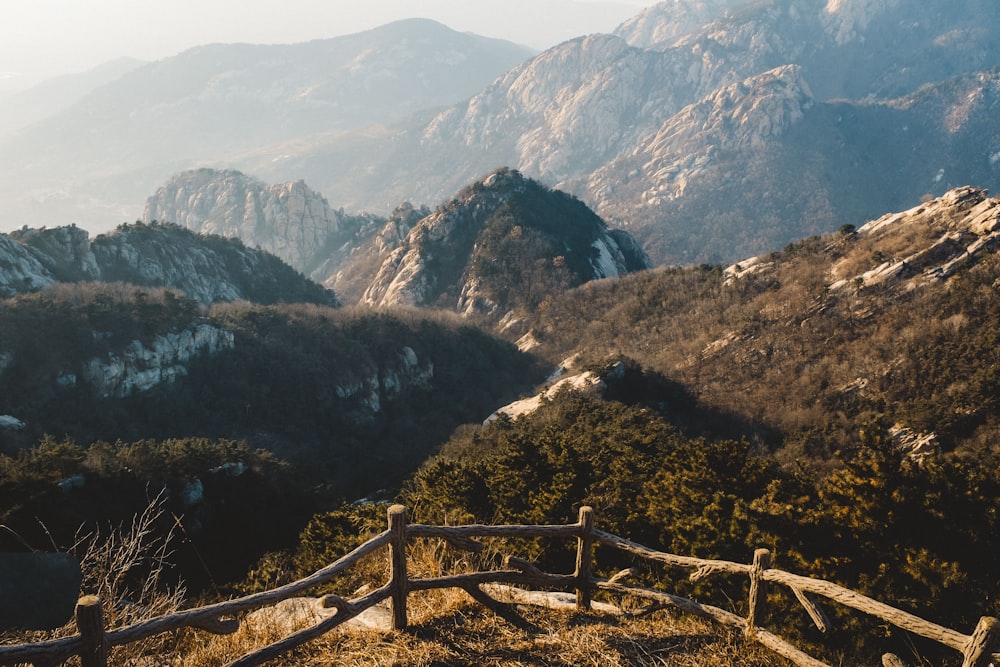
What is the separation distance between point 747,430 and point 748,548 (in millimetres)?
31889

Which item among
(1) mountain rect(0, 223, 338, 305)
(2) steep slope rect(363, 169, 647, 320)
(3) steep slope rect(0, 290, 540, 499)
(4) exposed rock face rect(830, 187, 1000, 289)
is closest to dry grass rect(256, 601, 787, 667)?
(3) steep slope rect(0, 290, 540, 499)

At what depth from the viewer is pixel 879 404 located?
37.0 m

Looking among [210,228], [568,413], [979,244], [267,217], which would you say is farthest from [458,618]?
[210,228]

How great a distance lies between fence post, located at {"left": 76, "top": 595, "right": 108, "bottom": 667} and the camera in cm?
501

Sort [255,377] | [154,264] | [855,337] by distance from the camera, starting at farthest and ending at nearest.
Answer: [154,264], [255,377], [855,337]

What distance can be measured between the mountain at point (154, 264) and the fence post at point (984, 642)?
258 ft

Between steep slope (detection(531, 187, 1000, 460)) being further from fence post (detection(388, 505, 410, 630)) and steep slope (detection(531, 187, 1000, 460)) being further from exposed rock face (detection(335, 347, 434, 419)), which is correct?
fence post (detection(388, 505, 410, 630))

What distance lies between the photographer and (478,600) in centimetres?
777

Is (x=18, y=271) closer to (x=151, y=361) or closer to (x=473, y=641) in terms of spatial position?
(x=151, y=361)

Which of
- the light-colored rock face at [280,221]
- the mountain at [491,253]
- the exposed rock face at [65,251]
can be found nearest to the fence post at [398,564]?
the mountain at [491,253]

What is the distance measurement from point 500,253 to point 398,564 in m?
99.1

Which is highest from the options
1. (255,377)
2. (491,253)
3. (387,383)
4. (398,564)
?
(398,564)

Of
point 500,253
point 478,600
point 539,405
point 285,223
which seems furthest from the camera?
point 285,223

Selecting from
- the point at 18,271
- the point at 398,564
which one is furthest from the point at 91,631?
the point at 18,271
